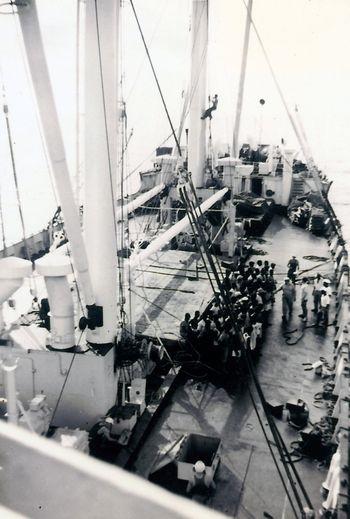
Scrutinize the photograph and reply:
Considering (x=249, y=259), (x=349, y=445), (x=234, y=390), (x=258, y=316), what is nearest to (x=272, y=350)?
(x=258, y=316)

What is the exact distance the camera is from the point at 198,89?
20.9m

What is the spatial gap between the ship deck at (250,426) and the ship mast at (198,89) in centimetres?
952

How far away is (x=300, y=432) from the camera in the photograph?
912 centimetres

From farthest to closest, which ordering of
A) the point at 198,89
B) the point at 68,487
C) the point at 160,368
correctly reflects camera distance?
the point at 198,89 → the point at 160,368 → the point at 68,487

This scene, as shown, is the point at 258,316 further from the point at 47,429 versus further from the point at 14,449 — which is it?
the point at 14,449

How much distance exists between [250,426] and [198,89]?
15.1 meters

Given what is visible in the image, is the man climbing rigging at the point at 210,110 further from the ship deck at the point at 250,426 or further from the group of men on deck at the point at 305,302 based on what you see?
the ship deck at the point at 250,426

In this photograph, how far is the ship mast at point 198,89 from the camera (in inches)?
794

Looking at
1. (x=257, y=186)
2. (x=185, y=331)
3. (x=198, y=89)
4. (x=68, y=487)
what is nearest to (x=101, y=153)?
(x=185, y=331)

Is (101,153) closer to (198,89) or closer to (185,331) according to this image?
(185,331)

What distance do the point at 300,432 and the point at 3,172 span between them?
420ft

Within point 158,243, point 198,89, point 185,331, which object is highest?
point 198,89

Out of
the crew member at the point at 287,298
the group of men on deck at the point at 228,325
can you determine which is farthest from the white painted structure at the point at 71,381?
the crew member at the point at 287,298

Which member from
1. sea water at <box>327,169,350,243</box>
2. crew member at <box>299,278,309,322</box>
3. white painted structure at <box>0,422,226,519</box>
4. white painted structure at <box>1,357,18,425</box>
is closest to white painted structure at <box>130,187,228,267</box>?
crew member at <box>299,278,309,322</box>
